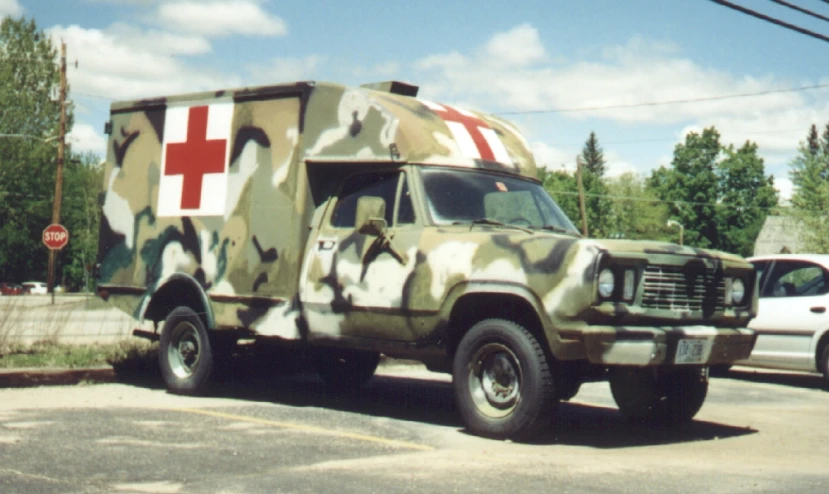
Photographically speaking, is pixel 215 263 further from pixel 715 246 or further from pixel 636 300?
pixel 715 246

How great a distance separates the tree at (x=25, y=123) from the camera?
5644 centimetres

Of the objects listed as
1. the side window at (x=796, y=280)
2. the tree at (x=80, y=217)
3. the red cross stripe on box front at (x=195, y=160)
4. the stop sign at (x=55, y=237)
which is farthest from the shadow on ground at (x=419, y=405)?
the tree at (x=80, y=217)

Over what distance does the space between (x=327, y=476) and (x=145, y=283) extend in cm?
495

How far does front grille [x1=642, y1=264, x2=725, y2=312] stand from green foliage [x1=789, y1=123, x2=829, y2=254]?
5086 centimetres

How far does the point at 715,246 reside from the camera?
8306 cm

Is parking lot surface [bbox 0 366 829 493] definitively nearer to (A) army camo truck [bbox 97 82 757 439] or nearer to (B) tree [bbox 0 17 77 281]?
(A) army camo truck [bbox 97 82 757 439]

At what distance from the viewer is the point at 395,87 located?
948cm

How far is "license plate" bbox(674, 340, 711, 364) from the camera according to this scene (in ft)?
24.8

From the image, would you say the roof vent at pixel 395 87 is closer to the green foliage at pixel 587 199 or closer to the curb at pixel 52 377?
the curb at pixel 52 377

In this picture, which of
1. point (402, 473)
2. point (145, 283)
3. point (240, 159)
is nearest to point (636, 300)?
point (402, 473)

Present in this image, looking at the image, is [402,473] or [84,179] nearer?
[402,473]

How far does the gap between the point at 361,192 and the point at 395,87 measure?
3.72 ft

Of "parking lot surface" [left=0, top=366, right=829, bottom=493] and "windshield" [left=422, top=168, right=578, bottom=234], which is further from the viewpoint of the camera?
"windshield" [left=422, top=168, right=578, bottom=234]

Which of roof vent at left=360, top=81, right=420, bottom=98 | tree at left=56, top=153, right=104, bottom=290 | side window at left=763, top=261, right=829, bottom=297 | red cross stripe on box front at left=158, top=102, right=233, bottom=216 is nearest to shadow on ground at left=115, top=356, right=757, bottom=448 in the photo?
red cross stripe on box front at left=158, top=102, right=233, bottom=216
